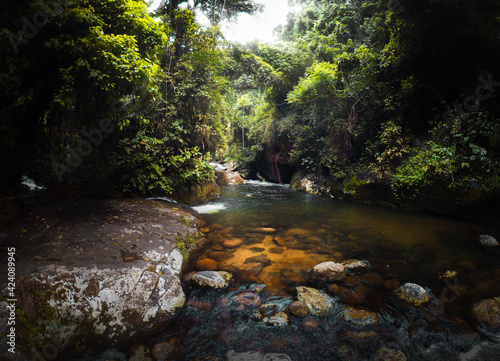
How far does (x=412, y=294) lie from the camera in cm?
268

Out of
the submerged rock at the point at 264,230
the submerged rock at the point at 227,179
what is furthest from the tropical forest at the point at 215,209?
the submerged rock at the point at 227,179

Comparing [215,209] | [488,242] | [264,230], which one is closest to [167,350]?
[264,230]

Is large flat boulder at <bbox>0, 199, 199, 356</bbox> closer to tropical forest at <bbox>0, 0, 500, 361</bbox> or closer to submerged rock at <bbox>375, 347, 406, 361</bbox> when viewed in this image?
tropical forest at <bbox>0, 0, 500, 361</bbox>

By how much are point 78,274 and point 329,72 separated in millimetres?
11151

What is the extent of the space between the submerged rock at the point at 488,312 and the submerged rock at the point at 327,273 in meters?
1.42

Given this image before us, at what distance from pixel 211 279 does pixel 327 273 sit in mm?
1733

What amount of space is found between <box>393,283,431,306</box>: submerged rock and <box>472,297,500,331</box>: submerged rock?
425 mm

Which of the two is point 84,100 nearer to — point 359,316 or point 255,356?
point 255,356

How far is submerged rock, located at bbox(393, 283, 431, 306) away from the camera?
2.61 metres

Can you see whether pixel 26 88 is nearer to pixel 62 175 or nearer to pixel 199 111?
pixel 62 175

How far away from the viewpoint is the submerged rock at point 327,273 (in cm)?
310

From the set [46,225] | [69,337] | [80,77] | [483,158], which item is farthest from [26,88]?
[483,158]

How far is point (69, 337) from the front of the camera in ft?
6.34

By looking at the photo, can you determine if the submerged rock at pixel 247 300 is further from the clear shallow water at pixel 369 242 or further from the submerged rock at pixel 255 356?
the submerged rock at pixel 255 356
